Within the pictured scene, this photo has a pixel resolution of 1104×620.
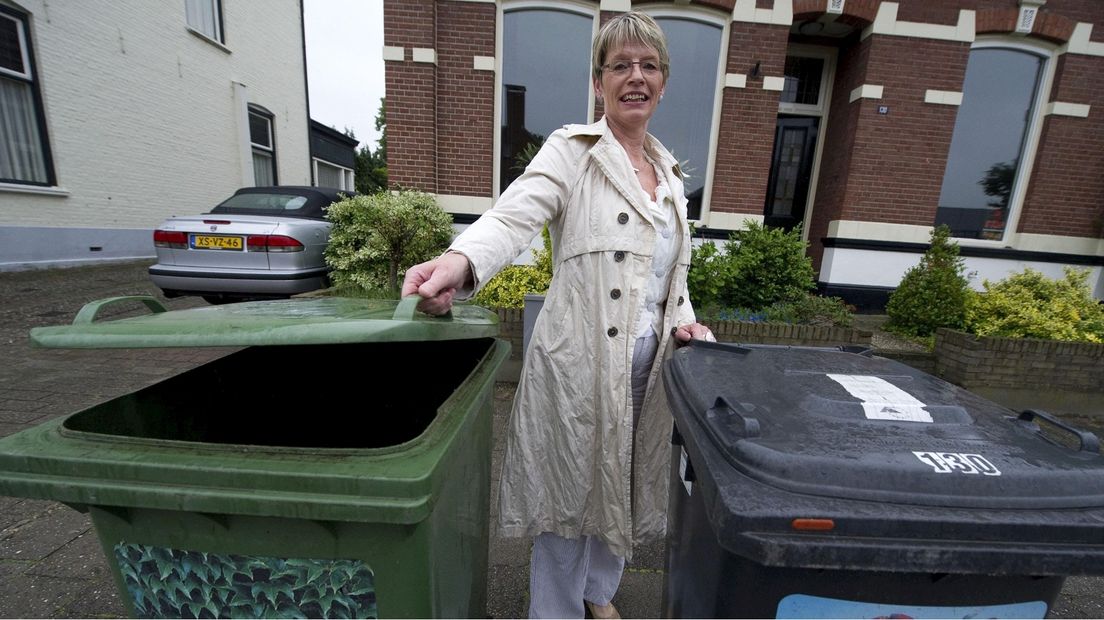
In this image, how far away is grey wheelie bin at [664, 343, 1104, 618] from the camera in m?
0.77

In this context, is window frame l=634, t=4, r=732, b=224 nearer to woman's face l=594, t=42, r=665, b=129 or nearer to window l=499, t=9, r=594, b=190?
window l=499, t=9, r=594, b=190

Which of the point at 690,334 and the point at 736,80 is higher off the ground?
the point at 736,80

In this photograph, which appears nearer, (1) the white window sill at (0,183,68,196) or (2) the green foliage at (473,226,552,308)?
(2) the green foliage at (473,226,552,308)

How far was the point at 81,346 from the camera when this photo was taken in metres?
0.83

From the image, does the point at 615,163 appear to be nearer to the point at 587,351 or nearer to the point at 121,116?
the point at 587,351

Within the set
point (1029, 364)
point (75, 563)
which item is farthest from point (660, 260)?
point (1029, 364)

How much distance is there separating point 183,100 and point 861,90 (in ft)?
41.3

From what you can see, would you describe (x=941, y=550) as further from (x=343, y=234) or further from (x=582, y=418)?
(x=343, y=234)

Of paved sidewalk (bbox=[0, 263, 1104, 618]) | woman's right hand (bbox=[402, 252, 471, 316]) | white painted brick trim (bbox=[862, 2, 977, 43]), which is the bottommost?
paved sidewalk (bbox=[0, 263, 1104, 618])

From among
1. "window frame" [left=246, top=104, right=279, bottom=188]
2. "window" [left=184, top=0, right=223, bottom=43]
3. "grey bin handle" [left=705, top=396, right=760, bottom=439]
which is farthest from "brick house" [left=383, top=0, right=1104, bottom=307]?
"window frame" [left=246, top=104, right=279, bottom=188]

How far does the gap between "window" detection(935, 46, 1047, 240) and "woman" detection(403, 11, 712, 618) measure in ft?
22.5

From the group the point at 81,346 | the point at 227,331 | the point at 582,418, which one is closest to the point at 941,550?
the point at 582,418

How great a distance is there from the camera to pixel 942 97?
19.1 ft

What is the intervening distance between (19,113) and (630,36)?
10.6m
